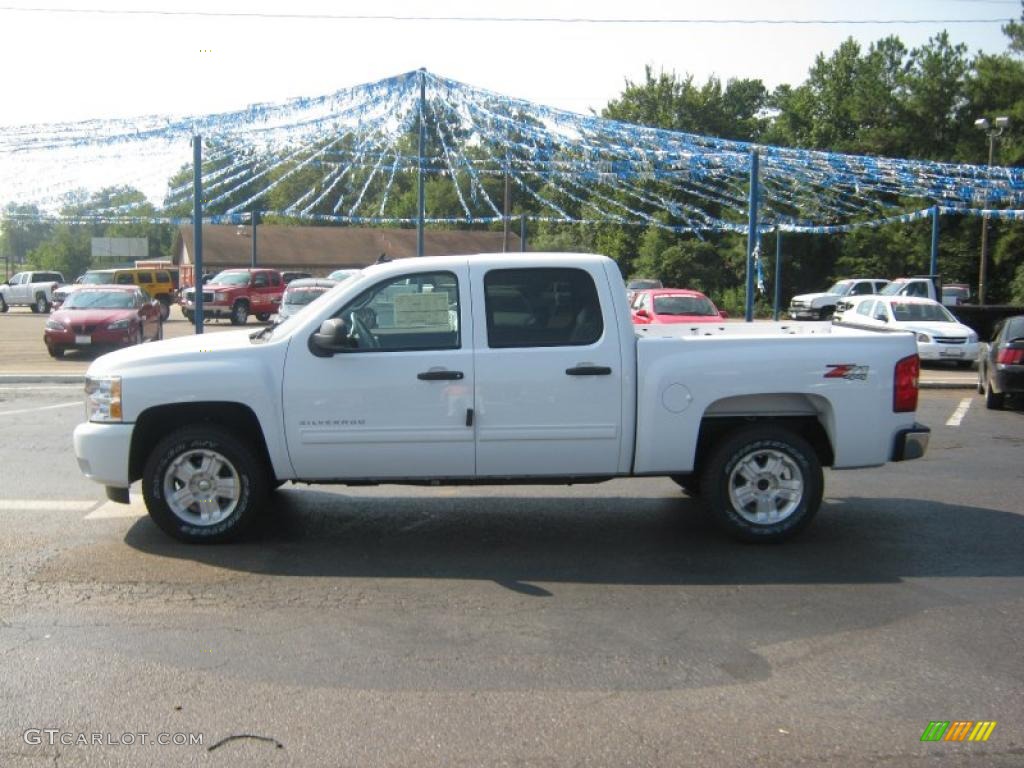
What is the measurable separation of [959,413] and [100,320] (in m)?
17.1

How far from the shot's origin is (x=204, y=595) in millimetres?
6000

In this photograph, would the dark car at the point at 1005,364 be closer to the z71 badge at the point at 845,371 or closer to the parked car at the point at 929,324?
the parked car at the point at 929,324

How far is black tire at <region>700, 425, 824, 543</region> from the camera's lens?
277 inches

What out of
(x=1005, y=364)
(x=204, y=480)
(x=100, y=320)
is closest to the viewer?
(x=204, y=480)

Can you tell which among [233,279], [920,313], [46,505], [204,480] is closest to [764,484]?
[204,480]

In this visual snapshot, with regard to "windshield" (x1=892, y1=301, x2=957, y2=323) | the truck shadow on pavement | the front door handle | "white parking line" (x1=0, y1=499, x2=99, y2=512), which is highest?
the front door handle

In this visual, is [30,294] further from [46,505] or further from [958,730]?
[958,730]

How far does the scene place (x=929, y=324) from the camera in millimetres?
21984

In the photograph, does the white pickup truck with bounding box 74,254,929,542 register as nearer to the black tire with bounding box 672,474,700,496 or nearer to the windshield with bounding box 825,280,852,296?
the black tire with bounding box 672,474,700,496

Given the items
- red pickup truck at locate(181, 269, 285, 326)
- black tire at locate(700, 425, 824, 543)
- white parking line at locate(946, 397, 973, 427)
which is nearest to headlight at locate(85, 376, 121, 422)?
black tire at locate(700, 425, 824, 543)

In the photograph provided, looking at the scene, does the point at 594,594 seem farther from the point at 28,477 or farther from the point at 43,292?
the point at 43,292

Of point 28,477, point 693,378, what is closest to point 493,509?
point 693,378

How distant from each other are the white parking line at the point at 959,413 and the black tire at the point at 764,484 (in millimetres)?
7095

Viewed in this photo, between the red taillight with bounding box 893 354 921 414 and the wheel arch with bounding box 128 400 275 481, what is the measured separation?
4272 millimetres
